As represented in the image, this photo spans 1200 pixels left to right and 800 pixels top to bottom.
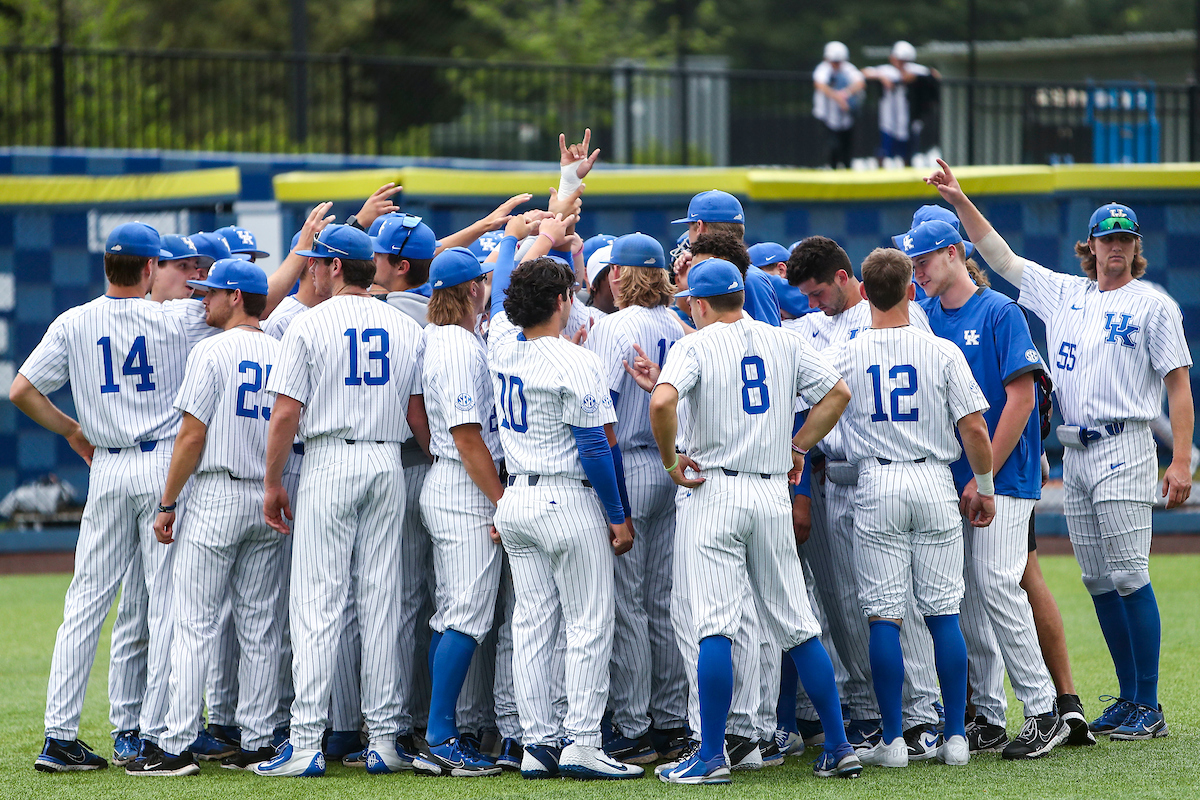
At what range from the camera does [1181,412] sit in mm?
5152

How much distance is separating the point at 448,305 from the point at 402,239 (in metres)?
0.47

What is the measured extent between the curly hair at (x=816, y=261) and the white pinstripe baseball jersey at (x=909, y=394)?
1.66 ft

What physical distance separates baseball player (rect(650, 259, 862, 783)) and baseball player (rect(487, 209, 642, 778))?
26cm

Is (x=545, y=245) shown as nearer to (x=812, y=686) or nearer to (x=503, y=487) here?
(x=503, y=487)

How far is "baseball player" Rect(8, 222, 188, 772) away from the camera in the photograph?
484 centimetres

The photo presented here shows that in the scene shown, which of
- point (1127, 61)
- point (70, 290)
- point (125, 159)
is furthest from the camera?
point (1127, 61)

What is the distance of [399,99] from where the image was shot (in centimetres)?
1916

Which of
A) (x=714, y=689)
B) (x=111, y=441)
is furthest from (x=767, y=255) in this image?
(x=111, y=441)

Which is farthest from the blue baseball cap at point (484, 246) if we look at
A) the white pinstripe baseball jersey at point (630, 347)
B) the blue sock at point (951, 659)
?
the blue sock at point (951, 659)

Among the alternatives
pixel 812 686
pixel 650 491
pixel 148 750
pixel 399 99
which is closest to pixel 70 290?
pixel 148 750

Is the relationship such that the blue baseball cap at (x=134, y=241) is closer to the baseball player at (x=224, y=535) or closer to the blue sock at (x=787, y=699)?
the baseball player at (x=224, y=535)

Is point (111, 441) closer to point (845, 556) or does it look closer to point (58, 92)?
point (845, 556)

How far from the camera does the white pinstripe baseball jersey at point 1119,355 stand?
5.12 meters

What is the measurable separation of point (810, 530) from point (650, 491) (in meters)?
0.69
